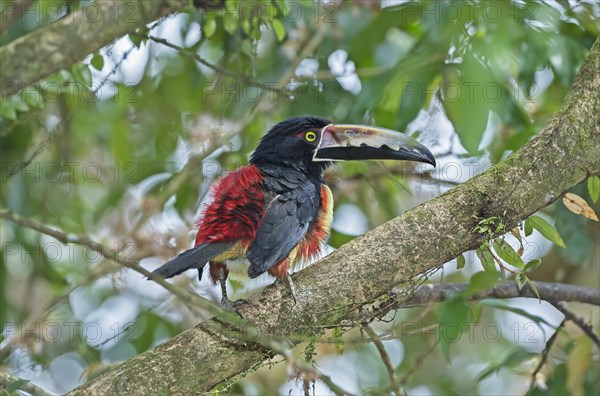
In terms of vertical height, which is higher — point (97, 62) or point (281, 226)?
point (97, 62)

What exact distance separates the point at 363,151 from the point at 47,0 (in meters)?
2.02

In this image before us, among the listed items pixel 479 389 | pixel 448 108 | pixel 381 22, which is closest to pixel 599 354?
pixel 448 108

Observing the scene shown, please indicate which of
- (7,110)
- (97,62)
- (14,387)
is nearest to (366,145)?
(97,62)

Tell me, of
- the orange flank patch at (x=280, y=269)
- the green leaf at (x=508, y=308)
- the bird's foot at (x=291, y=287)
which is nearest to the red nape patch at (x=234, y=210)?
the orange flank patch at (x=280, y=269)

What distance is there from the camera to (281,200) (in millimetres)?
3949

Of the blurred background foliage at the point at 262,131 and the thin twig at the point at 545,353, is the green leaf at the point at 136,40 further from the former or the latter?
the thin twig at the point at 545,353

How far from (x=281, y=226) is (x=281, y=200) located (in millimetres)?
176

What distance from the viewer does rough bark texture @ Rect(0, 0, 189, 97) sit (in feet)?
9.02

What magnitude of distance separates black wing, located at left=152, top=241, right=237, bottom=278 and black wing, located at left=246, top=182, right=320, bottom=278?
0.41 feet

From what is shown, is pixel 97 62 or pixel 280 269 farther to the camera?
pixel 97 62

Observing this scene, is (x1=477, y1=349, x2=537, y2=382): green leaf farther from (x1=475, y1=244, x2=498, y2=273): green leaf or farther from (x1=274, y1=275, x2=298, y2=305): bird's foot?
(x1=274, y1=275, x2=298, y2=305): bird's foot

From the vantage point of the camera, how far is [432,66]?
4.59 meters

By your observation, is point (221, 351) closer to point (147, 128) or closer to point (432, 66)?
point (432, 66)

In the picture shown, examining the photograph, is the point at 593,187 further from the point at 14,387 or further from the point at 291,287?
the point at 14,387
